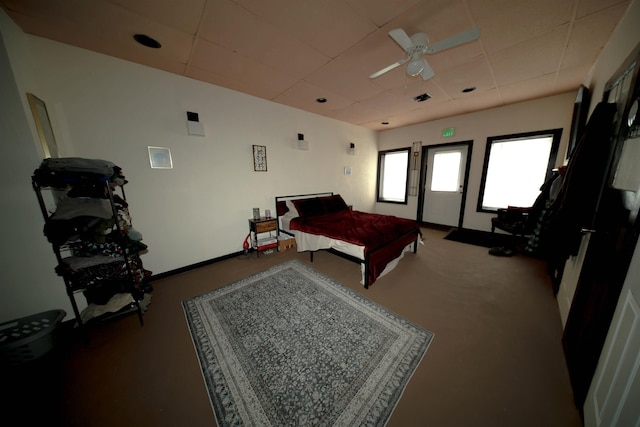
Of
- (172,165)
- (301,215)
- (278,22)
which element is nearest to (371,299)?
(301,215)

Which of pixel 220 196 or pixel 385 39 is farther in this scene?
pixel 220 196

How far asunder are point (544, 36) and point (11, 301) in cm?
546

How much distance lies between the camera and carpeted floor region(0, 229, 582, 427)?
3.97ft

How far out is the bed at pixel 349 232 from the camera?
2.49 metres

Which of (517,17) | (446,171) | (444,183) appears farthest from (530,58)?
(444,183)

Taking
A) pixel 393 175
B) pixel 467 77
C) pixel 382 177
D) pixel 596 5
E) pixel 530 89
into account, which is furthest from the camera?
pixel 382 177

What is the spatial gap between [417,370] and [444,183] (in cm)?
464

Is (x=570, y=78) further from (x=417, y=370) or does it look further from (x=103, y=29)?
(x=103, y=29)

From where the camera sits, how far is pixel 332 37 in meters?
1.96

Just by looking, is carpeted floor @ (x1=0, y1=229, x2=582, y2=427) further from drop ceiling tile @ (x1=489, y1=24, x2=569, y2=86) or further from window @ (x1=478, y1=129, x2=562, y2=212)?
drop ceiling tile @ (x1=489, y1=24, x2=569, y2=86)

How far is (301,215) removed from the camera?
11.7ft

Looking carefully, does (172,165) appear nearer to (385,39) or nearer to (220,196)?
(220,196)

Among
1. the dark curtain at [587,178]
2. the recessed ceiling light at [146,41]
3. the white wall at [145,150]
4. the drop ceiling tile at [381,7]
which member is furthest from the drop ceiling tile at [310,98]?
the dark curtain at [587,178]

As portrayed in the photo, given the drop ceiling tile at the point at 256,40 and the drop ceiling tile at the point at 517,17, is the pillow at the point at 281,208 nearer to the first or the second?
the drop ceiling tile at the point at 256,40
